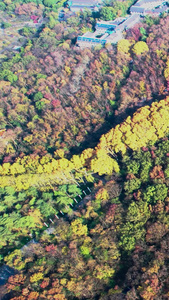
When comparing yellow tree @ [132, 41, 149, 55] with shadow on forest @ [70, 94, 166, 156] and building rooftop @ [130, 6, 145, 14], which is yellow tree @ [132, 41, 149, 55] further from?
building rooftop @ [130, 6, 145, 14]

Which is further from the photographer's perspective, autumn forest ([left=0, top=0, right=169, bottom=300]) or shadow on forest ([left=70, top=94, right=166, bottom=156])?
shadow on forest ([left=70, top=94, right=166, bottom=156])

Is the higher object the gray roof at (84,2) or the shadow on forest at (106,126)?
the gray roof at (84,2)

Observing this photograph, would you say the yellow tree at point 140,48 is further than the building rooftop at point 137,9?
No

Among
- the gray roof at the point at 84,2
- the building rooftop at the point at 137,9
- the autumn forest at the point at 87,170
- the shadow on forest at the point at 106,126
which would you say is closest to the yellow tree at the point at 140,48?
the autumn forest at the point at 87,170

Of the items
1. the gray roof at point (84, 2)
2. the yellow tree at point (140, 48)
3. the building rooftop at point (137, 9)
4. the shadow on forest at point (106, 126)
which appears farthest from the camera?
the gray roof at point (84, 2)

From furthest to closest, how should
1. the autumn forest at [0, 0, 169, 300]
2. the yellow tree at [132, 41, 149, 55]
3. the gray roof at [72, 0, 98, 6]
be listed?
the gray roof at [72, 0, 98, 6]
the yellow tree at [132, 41, 149, 55]
the autumn forest at [0, 0, 169, 300]

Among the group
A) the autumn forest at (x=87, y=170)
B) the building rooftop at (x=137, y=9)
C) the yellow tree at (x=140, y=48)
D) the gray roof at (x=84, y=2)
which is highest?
the building rooftop at (x=137, y=9)

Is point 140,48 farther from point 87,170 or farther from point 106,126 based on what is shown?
point 87,170

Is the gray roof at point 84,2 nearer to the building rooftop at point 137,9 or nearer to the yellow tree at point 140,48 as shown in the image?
the building rooftop at point 137,9

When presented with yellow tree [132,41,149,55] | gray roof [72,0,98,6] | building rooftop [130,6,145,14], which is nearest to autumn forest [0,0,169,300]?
yellow tree [132,41,149,55]

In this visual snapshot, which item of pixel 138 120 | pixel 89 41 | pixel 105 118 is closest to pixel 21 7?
pixel 89 41
